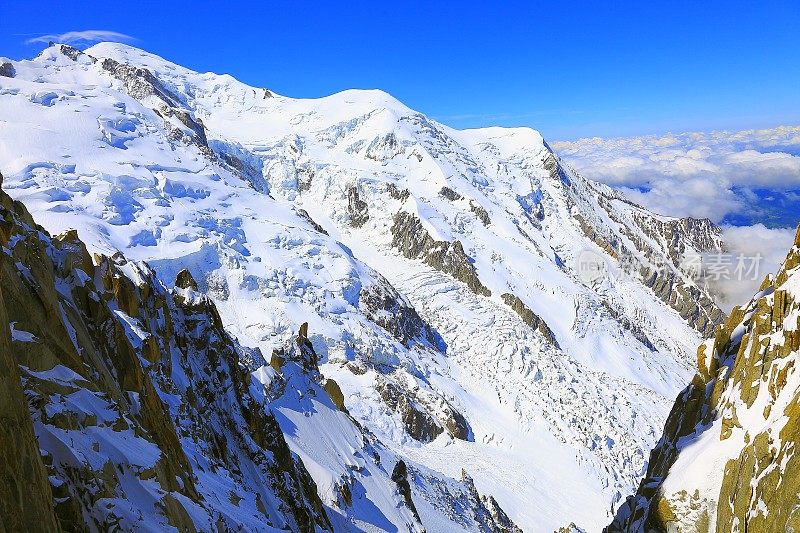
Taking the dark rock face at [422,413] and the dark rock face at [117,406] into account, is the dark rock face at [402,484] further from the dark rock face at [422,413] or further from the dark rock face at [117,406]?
the dark rock face at [422,413]

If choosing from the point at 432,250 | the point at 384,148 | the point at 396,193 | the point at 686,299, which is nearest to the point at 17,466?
the point at 432,250

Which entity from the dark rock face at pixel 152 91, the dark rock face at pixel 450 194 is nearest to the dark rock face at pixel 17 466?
the dark rock face at pixel 152 91

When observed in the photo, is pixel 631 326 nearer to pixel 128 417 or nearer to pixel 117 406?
pixel 128 417

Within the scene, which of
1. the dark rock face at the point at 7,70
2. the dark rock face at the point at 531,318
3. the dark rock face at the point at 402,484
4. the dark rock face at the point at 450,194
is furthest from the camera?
the dark rock face at the point at 450,194

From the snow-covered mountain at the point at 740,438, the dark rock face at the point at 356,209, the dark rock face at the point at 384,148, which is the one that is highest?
the dark rock face at the point at 384,148

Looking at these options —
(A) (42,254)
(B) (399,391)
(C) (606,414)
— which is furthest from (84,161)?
(C) (606,414)

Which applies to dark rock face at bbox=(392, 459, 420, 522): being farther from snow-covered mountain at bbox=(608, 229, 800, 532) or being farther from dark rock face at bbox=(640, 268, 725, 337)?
dark rock face at bbox=(640, 268, 725, 337)
